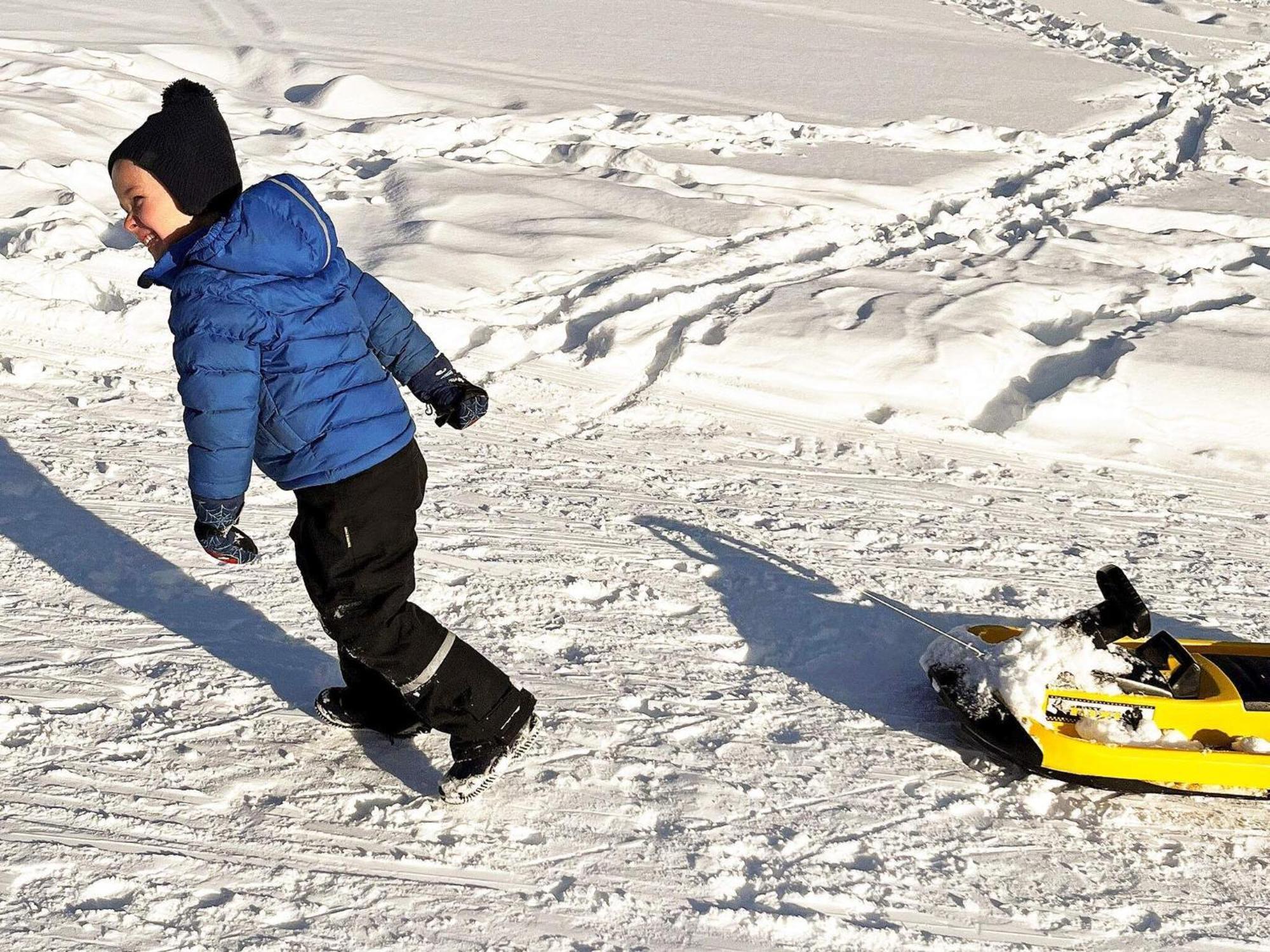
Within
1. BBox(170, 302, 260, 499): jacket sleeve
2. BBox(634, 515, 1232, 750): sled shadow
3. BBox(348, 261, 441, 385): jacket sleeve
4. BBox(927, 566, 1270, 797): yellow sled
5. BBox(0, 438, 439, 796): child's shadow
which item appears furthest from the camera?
BBox(634, 515, 1232, 750): sled shadow

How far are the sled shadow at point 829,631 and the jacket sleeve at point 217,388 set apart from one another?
180cm

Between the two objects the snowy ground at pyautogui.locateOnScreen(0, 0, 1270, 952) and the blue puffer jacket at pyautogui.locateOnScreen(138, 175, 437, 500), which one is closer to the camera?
the blue puffer jacket at pyautogui.locateOnScreen(138, 175, 437, 500)

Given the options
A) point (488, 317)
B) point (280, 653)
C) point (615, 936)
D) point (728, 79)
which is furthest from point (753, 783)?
point (728, 79)

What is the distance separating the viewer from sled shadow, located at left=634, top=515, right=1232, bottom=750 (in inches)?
136

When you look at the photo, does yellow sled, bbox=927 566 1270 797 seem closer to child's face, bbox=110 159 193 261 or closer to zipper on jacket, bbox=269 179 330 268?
zipper on jacket, bbox=269 179 330 268

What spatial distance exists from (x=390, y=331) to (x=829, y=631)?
1.80 meters

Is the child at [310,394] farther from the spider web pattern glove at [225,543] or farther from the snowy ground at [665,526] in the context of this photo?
the snowy ground at [665,526]

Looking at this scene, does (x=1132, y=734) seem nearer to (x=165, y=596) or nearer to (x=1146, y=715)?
(x=1146, y=715)

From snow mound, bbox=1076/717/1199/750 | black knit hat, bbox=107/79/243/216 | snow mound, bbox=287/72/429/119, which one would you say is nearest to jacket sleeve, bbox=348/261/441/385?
black knit hat, bbox=107/79/243/216

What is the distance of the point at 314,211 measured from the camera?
8.43 feet

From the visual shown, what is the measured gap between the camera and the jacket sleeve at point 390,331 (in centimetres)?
276

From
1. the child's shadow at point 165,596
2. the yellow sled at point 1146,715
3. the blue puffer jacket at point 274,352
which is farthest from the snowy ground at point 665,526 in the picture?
the blue puffer jacket at point 274,352

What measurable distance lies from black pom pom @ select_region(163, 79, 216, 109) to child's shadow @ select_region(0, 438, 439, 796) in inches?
63.3

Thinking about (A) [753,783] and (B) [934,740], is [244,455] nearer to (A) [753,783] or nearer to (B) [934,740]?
(A) [753,783]
